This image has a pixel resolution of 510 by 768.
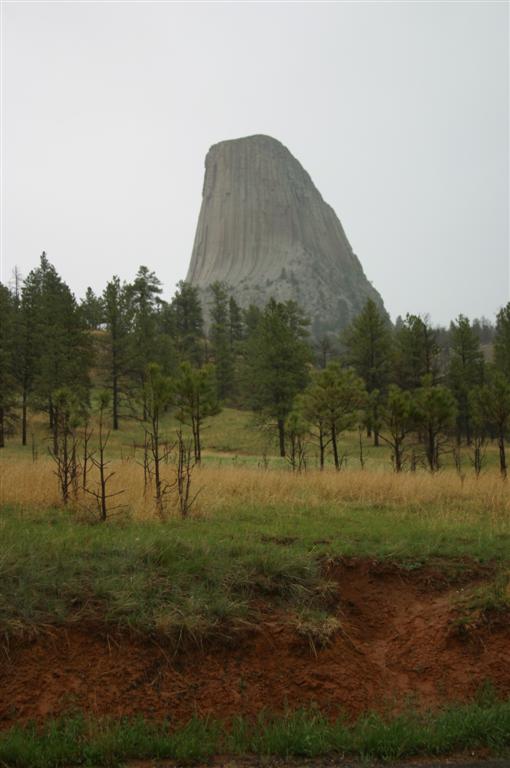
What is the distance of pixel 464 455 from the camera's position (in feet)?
113

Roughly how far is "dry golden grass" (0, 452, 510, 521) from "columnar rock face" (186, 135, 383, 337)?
9109cm

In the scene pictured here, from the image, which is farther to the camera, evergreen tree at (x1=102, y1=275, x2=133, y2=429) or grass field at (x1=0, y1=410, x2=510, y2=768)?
evergreen tree at (x1=102, y1=275, x2=133, y2=429)

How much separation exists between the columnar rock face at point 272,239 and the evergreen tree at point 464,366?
65474 millimetres

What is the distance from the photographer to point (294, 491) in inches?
422

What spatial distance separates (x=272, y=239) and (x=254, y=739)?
116581 mm

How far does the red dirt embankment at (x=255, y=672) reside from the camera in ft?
13.9

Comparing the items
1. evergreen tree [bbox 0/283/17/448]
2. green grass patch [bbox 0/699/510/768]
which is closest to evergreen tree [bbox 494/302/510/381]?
evergreen tree [bbox 0/283/17/448]

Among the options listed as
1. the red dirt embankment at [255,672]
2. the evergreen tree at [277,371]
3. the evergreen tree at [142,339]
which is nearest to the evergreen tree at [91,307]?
the evergreen tree at [142,339]

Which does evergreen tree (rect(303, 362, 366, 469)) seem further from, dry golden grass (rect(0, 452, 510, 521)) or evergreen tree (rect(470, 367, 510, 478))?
dry golden grass (rect(0, 452, 510, 521))

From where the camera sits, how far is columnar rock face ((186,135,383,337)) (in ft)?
357

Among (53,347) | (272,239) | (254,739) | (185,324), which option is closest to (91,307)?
(185,324)

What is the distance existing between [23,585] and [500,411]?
19.2 metres

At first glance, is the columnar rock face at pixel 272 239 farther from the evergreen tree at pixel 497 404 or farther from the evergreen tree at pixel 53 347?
the evergreen tree at pixel 497 404

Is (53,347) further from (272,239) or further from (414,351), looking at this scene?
(272,239)
